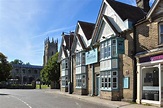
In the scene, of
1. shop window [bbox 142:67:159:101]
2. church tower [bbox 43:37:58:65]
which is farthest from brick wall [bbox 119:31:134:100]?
church tower [bbox 43:37:58:65]

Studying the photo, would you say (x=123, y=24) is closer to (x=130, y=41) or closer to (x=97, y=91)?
(x=130, y=41)

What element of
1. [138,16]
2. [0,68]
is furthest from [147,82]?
[0,68]

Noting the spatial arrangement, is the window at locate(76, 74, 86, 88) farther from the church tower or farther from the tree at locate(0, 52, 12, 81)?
the church tower

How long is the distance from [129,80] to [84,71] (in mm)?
10846

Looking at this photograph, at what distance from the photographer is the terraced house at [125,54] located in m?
18.8

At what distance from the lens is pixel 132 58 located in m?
21.2

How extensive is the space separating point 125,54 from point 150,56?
3.63 meters

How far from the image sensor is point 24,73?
13812 cm

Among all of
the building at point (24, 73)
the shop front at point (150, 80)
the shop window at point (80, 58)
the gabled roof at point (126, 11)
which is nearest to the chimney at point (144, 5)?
the gabled roof at point (126, 11)

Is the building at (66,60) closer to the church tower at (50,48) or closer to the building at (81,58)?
the building at (81,58)

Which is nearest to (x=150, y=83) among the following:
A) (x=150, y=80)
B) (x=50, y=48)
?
(x=150, y=80)

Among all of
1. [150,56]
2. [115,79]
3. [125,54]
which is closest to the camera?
[150,56]

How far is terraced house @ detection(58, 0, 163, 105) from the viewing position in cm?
1881

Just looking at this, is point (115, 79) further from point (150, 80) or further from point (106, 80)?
point (150, 80)
